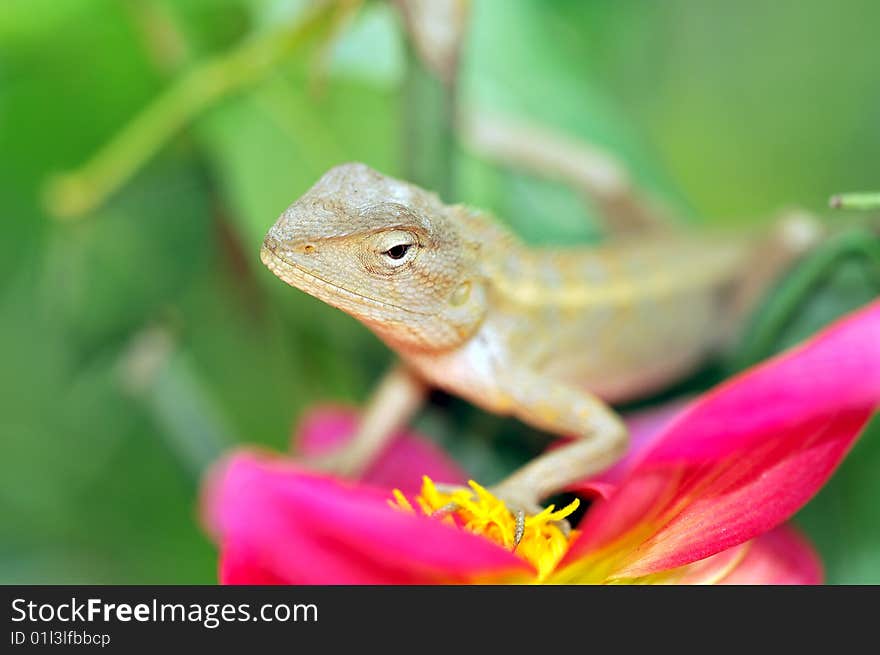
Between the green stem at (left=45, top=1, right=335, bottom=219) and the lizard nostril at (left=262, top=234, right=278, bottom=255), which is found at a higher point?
the green stem at (left=45, top=1, right=335, bottom=219)

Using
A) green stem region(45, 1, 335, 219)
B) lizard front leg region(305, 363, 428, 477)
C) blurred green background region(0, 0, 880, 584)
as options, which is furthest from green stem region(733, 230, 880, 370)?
green stem region(45, 1, 335, 219)

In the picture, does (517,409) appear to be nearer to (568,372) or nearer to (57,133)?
(568,372)

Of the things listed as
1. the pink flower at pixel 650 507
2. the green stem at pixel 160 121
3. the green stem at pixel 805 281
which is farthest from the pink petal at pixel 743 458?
the green stem at pixel 160 121

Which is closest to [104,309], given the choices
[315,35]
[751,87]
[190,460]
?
[190,460]

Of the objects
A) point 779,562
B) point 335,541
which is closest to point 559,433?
point 779,562

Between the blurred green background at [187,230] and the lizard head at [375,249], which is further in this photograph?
the blurred green background at [187,230]

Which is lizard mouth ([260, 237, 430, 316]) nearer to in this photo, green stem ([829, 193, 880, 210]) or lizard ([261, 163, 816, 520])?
lizard ([261, 163, 816, 520])

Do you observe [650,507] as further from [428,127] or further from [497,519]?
[428,127]

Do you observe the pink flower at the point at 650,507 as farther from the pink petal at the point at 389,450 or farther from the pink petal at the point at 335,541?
the pink petal at the point at 389,450

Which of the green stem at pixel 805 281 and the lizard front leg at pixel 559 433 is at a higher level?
the green stem at pixel 805 281
